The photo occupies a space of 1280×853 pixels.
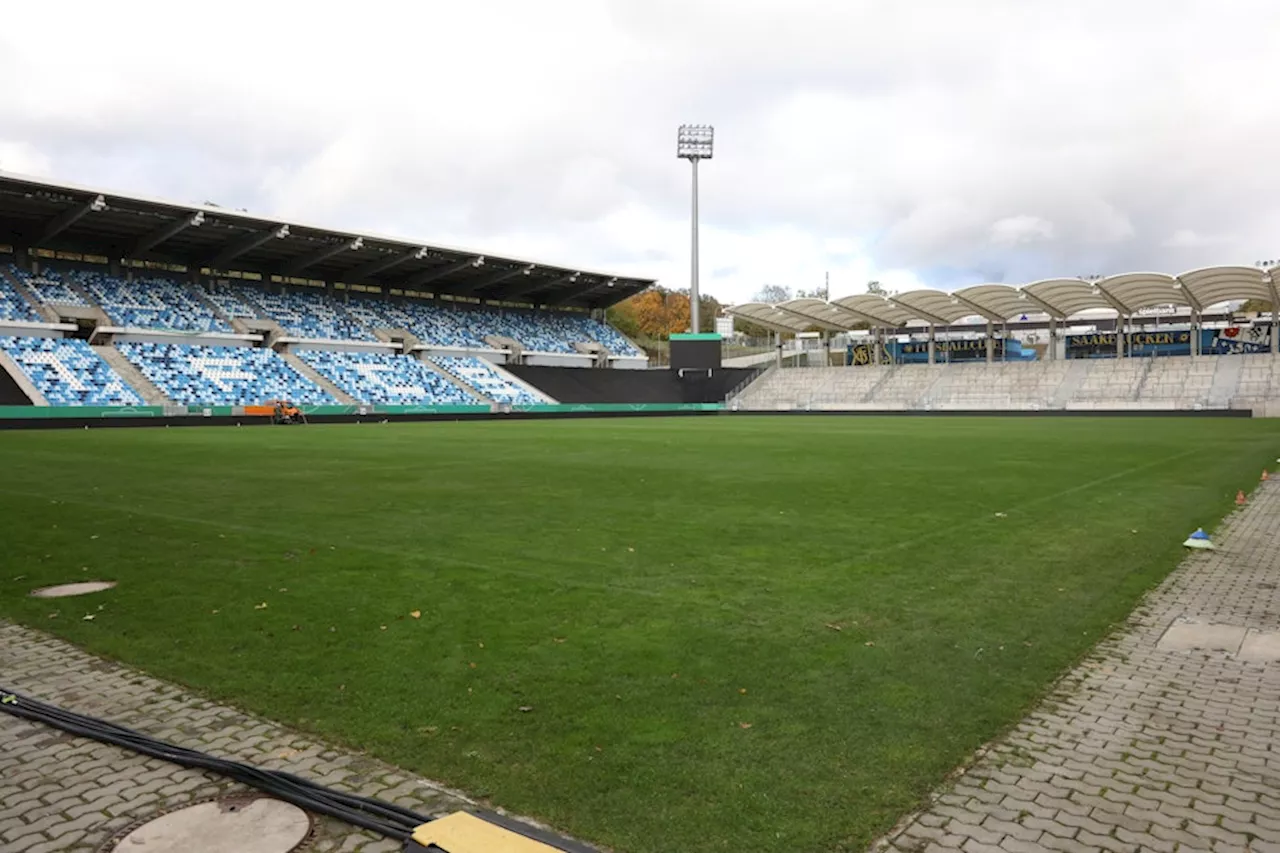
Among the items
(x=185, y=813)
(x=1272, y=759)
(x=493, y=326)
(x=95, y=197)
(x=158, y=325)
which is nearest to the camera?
(x=185, y=813)

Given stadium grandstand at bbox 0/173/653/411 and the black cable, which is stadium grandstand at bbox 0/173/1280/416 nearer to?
stadium grandstand at bbox 0/173/653/411

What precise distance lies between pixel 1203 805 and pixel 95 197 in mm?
57006

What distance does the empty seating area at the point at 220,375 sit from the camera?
48781 mm

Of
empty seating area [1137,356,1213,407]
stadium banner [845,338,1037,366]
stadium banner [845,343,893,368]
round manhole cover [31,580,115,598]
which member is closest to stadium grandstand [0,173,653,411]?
stadium banner [845,343,893,368]

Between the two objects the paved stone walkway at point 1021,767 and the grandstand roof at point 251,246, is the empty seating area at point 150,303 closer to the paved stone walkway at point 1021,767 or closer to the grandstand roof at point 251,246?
the grandstand roof at point 251,246

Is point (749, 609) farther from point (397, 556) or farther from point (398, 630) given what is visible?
point (397, 556)

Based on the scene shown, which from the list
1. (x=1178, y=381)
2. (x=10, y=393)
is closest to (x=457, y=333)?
(x=10, y=393)

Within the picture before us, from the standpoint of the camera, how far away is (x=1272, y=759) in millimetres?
4270

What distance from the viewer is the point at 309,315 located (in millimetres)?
63094

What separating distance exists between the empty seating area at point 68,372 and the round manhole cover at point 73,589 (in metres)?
41.5

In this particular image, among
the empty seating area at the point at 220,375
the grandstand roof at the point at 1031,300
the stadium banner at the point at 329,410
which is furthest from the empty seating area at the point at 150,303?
the grandstand roof at the point at 1031,300

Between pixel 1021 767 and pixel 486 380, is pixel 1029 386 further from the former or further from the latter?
pixel 1021 767

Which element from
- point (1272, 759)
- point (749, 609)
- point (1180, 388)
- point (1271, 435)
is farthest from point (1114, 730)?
point (1180, 388)

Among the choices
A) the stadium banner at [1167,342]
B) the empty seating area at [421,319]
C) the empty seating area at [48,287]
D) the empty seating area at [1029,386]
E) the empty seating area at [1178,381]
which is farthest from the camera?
the stadium banner at [1167,342]
